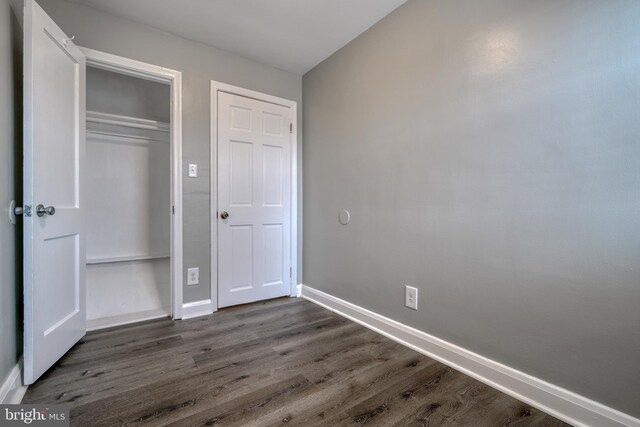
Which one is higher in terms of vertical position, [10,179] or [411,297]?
[10,179]

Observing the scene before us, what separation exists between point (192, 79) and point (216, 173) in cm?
84

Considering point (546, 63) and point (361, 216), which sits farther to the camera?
point (361, 216)

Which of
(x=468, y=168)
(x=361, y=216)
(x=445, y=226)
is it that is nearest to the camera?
(x=468, y=168)

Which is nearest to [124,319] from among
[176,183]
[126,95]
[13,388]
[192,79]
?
[13,388]

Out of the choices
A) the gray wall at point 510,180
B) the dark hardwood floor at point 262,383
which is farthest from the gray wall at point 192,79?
the gray wall at point 510,180

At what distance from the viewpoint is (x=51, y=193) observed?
1.59 m

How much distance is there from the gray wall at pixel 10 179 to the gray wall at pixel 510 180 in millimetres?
2130

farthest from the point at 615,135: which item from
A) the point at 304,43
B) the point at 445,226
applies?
the point at 304,43

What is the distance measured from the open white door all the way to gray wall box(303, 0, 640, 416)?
6.66ft

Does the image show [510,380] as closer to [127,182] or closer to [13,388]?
[13,388]

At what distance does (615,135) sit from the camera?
1133 mm

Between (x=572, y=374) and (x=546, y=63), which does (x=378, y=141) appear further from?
(x=572, y=374)

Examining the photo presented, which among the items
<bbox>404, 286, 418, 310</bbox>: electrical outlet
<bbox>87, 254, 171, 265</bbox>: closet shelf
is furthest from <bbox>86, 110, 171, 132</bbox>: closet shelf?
<bbox>404, 286, 418, 310</bbox>: electrical outlet

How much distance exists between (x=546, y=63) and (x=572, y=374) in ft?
4.76
